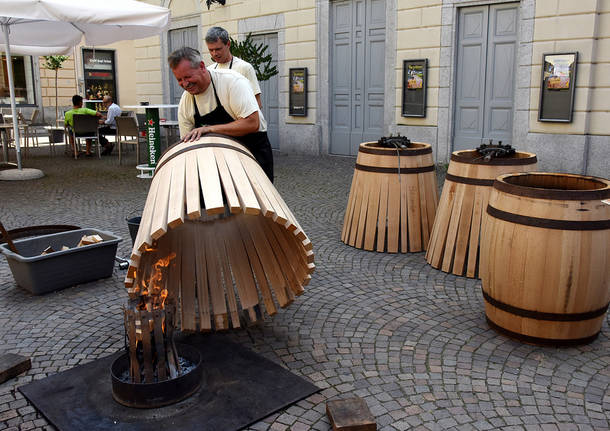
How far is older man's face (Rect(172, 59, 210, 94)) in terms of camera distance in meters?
3.68

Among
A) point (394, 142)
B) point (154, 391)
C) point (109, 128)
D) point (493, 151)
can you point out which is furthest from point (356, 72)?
point (154, 391)

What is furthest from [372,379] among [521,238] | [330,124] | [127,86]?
[127,86]

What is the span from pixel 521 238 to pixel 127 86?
24585mm

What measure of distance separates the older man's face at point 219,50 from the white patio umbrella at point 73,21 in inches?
180

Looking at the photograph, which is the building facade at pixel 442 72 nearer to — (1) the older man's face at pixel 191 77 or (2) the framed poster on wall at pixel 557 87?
(2) the framed poster on wall at pixel 557 87

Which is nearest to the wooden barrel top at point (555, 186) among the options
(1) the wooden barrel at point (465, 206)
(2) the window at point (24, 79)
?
(1) the wooden barrel at point (465, 206)

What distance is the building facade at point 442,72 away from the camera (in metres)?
9.27

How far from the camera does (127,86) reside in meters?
25.5

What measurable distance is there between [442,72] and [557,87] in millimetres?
2219

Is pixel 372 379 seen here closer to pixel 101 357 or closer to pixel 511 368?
pixel 511 368

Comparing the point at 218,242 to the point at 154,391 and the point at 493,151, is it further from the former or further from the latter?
the point at 493,151

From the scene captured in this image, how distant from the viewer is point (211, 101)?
13.1 feet

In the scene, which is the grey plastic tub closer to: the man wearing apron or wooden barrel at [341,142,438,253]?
the man wearing apron

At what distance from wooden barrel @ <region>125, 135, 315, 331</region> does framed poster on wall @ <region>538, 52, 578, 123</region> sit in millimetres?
7191
